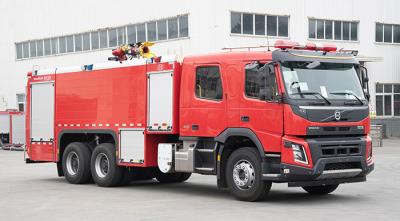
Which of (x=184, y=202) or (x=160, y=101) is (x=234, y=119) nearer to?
(x=184, y=202)

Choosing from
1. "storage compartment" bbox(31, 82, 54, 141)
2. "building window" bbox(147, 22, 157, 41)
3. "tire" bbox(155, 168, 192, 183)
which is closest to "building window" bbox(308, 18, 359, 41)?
"building window" bbox(147, 22, 157, 41)

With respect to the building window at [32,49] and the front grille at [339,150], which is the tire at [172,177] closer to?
the front grille at [339,150]

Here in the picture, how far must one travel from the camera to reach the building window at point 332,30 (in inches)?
1606

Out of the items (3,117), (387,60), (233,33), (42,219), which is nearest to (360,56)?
(387,60)

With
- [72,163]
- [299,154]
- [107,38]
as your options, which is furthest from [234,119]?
[107,38]

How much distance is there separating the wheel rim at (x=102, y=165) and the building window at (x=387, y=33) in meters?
31.1

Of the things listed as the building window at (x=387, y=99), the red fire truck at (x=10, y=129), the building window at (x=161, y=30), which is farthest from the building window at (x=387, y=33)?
the red fire truck at (x=10, y=129)

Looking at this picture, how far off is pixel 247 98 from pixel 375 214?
3129 millimetres

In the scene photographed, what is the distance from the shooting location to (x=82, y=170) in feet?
55.0

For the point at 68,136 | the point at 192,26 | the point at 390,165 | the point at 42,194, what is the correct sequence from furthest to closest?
1. the point at 192,26
2. the point at 390,165
3. the point at 68,136
4. the point at 42,194

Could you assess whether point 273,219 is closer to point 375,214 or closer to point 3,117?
point 375,214

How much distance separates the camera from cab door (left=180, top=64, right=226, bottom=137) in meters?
13.7

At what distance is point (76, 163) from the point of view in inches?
680

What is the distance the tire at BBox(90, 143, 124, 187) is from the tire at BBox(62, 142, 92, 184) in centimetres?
28
